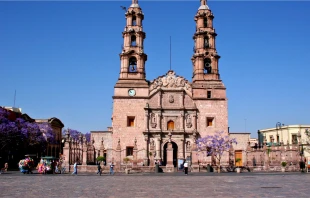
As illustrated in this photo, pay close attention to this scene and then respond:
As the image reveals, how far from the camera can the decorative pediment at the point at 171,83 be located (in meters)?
48.8

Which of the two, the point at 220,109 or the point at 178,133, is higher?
the point at 220,109

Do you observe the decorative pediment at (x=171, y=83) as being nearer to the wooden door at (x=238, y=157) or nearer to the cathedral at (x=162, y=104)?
the cathedral at (x=162, y=104)

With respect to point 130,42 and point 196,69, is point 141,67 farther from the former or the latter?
point 196,69

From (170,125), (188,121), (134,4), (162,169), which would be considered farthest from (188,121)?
(134,4)

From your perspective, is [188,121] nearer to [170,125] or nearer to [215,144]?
[170,125]

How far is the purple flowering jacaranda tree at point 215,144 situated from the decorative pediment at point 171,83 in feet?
22.2

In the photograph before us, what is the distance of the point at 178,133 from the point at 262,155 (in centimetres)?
1072

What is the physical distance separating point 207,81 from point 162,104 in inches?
262

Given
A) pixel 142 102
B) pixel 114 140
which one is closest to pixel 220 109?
pixel 142 102

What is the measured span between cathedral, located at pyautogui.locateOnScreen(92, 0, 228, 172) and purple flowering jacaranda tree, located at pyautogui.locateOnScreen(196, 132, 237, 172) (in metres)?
1.97

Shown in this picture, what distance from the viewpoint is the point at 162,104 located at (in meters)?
48.6

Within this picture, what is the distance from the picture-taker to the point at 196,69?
49.7m

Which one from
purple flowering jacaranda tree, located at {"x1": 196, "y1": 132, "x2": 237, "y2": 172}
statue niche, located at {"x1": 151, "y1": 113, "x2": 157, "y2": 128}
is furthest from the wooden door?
statue niche, located at {"x1": 151, "y1": 113, "x2": 157, "y2": 128}

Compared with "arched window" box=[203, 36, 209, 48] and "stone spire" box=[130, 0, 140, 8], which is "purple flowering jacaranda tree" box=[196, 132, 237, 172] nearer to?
"arched window" box=[203, 36, 209, 48]
